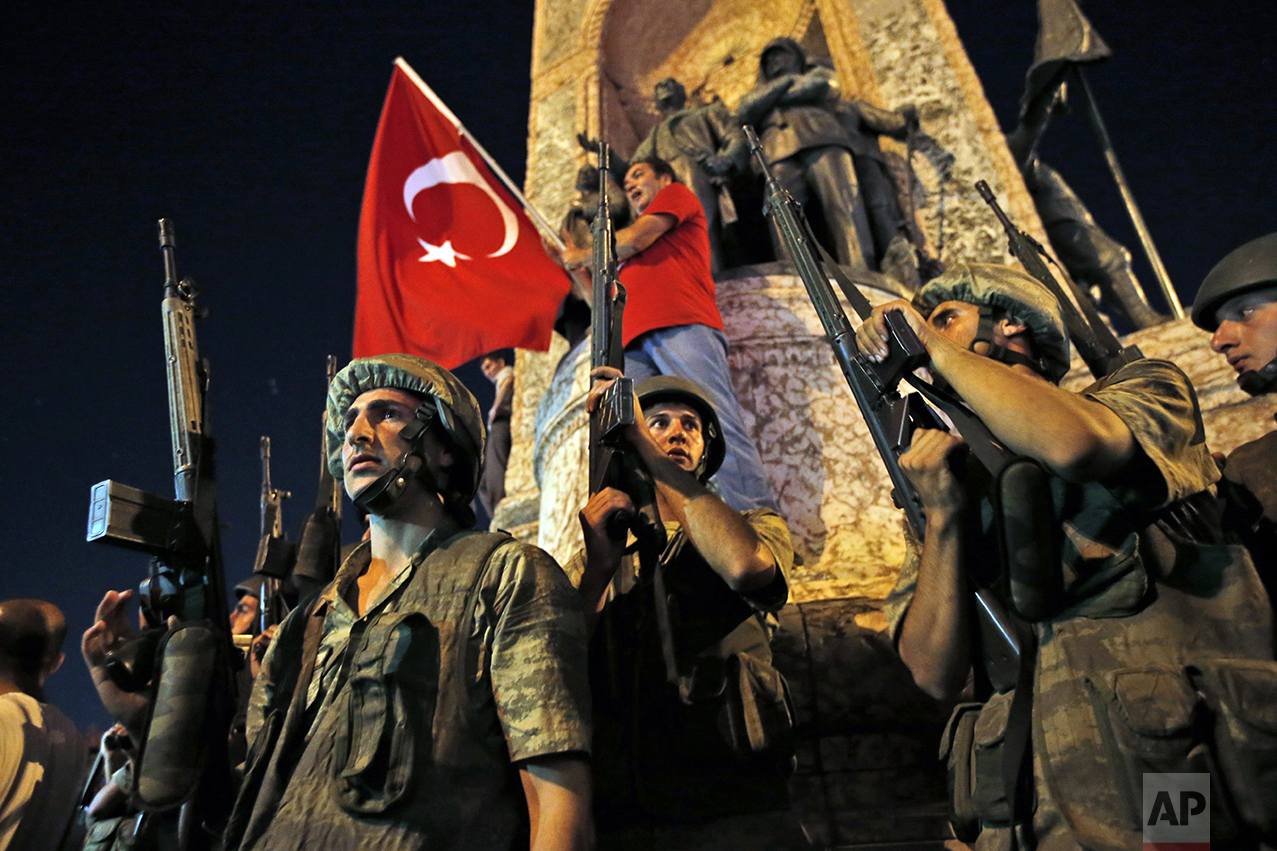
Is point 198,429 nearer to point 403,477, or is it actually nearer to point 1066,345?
point 403,477

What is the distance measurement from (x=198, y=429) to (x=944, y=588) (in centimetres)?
215

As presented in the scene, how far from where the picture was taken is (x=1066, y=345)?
2.21m

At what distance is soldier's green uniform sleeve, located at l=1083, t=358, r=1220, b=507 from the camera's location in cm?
163

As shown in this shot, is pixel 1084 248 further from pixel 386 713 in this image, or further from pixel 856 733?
pixel 386 713

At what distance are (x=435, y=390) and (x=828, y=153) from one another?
4.83 meters

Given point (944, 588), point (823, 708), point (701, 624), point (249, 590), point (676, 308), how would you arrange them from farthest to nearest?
point (249, 590)
point (676, 308)
point (823, 708)
point (701, 624)
point (944, 588)

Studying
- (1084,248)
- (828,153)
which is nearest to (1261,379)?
(828,153)

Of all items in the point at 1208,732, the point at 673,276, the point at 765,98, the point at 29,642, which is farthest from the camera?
the point at 765,98

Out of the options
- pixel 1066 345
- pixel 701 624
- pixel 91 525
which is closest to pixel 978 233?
pixel 1066 345

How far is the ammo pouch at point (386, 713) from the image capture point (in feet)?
5.28

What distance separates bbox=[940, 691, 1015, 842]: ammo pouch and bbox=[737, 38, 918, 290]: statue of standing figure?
4360 millimetres

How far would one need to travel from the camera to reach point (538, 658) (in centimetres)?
174

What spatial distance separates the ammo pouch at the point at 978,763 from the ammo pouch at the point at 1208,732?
240 mm

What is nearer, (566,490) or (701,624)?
(701,624)
